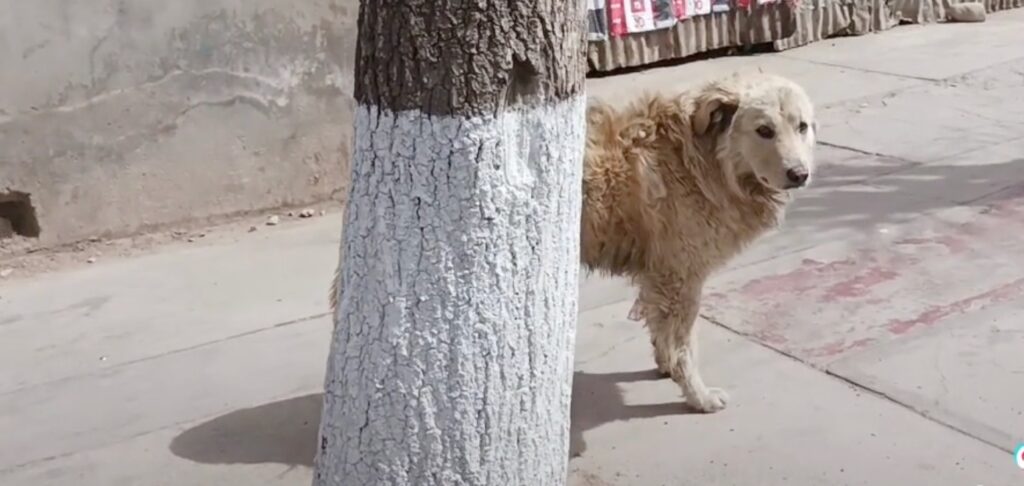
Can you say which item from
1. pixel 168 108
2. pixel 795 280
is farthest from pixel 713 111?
pixel 168 108

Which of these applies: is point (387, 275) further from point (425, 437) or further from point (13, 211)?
point (13, 211)

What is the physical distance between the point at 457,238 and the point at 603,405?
2200 millimetres

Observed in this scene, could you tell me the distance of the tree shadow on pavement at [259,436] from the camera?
14.7 ft

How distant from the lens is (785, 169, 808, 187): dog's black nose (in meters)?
4.43

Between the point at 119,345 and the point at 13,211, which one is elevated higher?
the point at 13,211

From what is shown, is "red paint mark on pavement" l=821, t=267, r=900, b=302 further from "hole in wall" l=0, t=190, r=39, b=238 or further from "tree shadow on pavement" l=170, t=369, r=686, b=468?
"hole in wall" l=0, t=190, r=39, b=238

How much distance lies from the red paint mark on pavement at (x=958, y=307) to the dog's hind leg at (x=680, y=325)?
111cm

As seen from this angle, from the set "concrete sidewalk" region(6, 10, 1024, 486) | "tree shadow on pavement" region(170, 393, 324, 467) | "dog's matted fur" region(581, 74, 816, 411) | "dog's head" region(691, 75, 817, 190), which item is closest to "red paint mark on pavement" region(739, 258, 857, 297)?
"concrete sidewalk" region(6, 10, 1024, 486)

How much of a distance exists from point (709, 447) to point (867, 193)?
3.22 metres

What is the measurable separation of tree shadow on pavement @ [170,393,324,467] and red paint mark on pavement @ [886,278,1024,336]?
8.44 feet

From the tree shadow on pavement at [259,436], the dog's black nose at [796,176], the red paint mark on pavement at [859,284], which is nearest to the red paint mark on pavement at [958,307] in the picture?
the red paint mark on pavement at [859,284]

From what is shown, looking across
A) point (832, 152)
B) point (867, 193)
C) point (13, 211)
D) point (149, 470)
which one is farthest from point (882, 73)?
point (149, 470)

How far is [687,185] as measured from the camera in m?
4.66

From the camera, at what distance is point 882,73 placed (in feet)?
33.5
